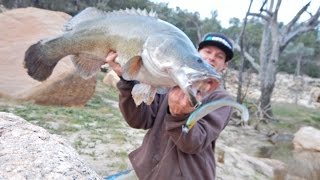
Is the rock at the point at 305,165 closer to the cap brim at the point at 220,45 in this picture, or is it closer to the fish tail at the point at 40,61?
the cap brim at the point at 220,45

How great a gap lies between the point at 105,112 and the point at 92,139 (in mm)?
2390

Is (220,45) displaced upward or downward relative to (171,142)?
upward

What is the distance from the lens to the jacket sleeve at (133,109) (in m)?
2.41

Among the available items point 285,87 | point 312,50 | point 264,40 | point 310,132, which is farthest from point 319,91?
point 312,50

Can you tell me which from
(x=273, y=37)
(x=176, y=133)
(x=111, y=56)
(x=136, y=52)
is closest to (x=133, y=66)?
(x=136, y=52)

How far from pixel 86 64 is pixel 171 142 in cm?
57

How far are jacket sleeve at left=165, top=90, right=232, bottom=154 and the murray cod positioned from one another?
24cm

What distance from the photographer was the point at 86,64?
2.28 metres

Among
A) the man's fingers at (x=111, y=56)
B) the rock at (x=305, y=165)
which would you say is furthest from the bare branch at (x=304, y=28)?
the man's fingers at (x=111, y=56)

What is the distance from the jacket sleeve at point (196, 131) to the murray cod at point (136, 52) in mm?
237

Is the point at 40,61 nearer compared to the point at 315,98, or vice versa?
the point at 40,61

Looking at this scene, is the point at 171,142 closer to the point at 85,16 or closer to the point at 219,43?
the point at 219,43

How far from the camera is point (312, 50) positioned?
123 ft

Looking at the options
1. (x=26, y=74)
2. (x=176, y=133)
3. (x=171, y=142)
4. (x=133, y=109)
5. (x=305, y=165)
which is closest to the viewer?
(x=176, y=133)
